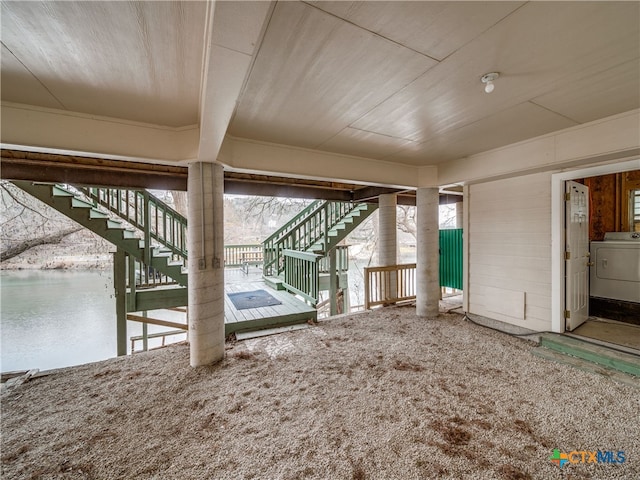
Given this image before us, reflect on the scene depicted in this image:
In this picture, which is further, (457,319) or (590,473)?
(457,319)

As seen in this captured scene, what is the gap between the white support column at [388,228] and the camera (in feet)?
20.2

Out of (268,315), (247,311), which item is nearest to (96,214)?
(247,311)

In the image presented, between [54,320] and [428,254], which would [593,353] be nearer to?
[428,254]

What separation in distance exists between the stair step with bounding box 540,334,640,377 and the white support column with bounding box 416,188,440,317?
1614mm

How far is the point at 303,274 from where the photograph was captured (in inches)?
211

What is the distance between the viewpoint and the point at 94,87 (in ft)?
6.91

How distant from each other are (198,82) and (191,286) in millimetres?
2232

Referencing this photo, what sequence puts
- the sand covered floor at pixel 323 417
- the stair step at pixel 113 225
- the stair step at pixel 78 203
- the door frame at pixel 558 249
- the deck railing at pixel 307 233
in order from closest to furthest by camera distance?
the sand covered floor at pixel 323 417
the door frame at pixel 558 249
the stair step at pixel 78 203
the stair step at pixel 113 225
the deck railing at pixel 307 233

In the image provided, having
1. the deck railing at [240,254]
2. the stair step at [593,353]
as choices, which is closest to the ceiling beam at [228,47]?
the stair step at [593,353]

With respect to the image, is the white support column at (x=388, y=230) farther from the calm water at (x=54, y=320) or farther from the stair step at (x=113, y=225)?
the calm water at (x=54, y=320)

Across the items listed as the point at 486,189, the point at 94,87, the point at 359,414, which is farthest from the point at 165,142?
the point at 486,189

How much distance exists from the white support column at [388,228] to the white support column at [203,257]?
163 inches

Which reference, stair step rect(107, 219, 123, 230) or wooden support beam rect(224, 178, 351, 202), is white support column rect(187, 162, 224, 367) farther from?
stair step rect(107, 219, 123, 230)

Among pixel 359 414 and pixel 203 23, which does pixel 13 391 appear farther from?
pixel 203 23
